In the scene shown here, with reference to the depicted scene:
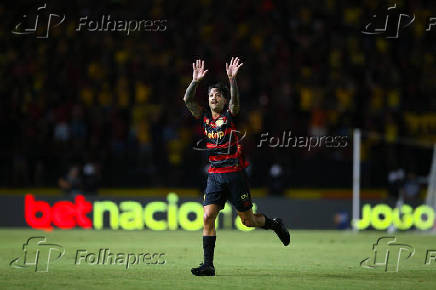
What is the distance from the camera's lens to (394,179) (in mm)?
21781

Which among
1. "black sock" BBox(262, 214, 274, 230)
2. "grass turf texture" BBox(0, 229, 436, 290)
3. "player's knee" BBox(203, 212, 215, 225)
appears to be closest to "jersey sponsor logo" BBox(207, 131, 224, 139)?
"player's knee" BBox(203, 212, 215, 225)

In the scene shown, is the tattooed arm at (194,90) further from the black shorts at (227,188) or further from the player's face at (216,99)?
the black shorts at (227,188)

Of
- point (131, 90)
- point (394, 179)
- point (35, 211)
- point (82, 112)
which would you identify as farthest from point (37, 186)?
point (394, 179)

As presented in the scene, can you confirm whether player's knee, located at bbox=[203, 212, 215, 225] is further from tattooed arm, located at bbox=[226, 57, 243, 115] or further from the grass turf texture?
tattooed arm, located at bbox=[226, 57, 243, 115]

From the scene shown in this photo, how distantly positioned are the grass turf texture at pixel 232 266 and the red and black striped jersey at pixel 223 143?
133 cm

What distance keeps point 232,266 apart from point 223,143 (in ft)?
7.21

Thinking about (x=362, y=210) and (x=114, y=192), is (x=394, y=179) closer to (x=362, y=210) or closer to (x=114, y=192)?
(x=362, y=210)

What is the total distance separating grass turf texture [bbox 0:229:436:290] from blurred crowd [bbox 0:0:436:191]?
2.74 metres

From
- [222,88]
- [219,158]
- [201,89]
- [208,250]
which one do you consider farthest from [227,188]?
[201,89]

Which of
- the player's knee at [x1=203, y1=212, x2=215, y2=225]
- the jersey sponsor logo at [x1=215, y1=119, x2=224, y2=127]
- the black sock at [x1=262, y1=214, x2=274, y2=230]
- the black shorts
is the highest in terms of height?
the jersey sponsor logo at [x1=215, y1=119, x2=224, y2=127]

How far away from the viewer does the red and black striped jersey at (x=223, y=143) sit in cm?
1053

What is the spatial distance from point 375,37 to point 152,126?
8.09m

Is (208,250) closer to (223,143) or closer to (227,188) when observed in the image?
(227,188)

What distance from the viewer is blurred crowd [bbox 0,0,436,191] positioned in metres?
22.0
